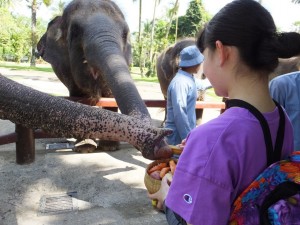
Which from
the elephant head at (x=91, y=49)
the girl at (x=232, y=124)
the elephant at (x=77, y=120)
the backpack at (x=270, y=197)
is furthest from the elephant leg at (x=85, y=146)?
the backpack at (x=270, y=197)

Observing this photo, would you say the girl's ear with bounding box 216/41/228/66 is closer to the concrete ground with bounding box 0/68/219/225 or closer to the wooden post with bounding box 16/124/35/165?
the concrete ground with bounding box 0/68/219/225

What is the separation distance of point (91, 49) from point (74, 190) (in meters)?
1.61

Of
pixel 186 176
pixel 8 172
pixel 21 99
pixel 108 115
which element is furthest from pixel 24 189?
pixel 186 176

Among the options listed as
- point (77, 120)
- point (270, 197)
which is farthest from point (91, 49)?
point (270, 197)

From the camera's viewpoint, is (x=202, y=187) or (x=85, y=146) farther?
(x=85, y=146)

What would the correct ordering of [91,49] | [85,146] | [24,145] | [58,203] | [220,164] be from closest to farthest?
1. [220,164]
2. [58,203]
3. [91,49]
4. [24,145]
5. [85,146]

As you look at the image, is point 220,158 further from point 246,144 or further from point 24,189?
point 24,189

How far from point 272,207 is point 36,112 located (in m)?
1.33

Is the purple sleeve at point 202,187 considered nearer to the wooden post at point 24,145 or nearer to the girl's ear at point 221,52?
the girl's ear at point 221,52

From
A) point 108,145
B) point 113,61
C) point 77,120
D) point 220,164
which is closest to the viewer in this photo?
point 220,164

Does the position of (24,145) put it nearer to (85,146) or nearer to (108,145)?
(85,146)

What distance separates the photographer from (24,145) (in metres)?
4.37

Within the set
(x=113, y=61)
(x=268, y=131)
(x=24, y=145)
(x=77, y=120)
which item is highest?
(x=113, y=61)

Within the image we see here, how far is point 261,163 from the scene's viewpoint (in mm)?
1282
